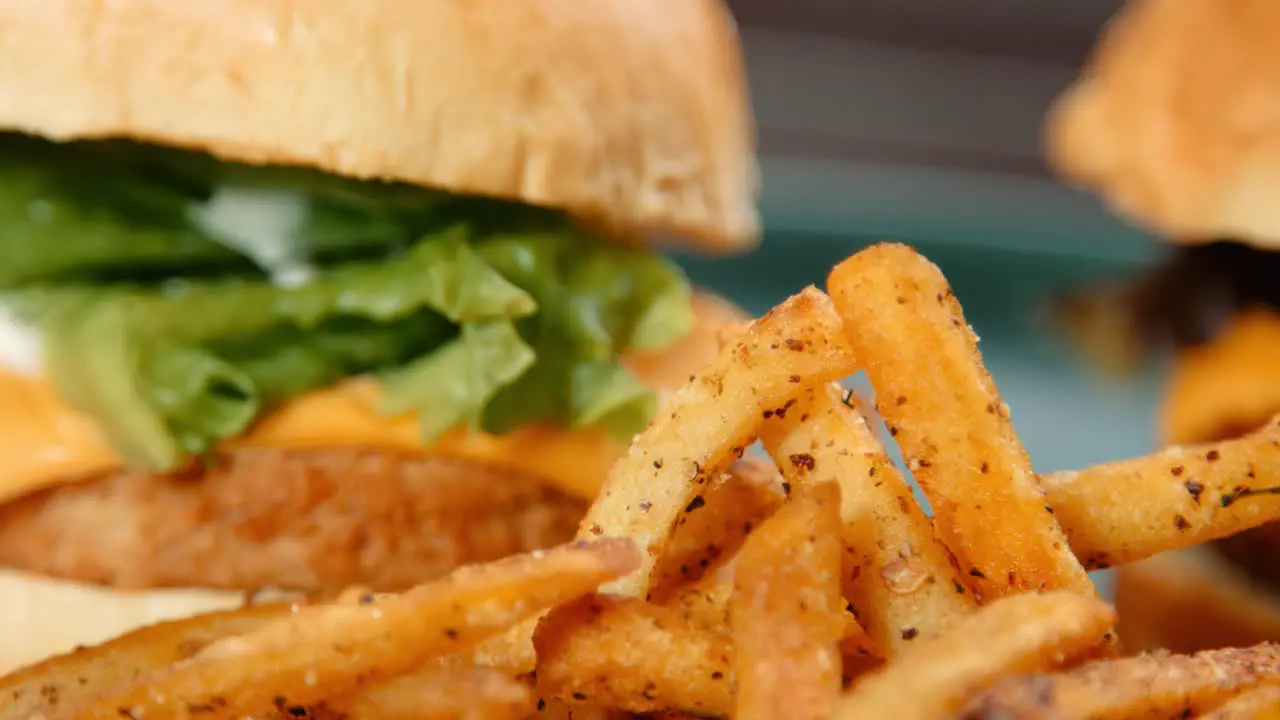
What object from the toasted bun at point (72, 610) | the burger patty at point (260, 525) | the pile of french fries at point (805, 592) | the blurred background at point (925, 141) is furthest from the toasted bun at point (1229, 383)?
the blurred background at point (925, 141)

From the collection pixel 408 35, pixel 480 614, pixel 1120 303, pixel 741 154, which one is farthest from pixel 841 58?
pixel 480 614

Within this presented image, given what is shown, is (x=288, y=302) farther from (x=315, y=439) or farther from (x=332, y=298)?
(x=315, y=439)

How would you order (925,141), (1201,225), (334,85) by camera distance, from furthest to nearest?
(925,141) < (1201,225) < (334,85)

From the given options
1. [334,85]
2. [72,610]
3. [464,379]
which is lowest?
[72,610]

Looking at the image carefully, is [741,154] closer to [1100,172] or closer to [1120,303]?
[1100,172]

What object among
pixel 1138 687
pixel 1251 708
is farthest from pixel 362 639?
pixel 1251 708
